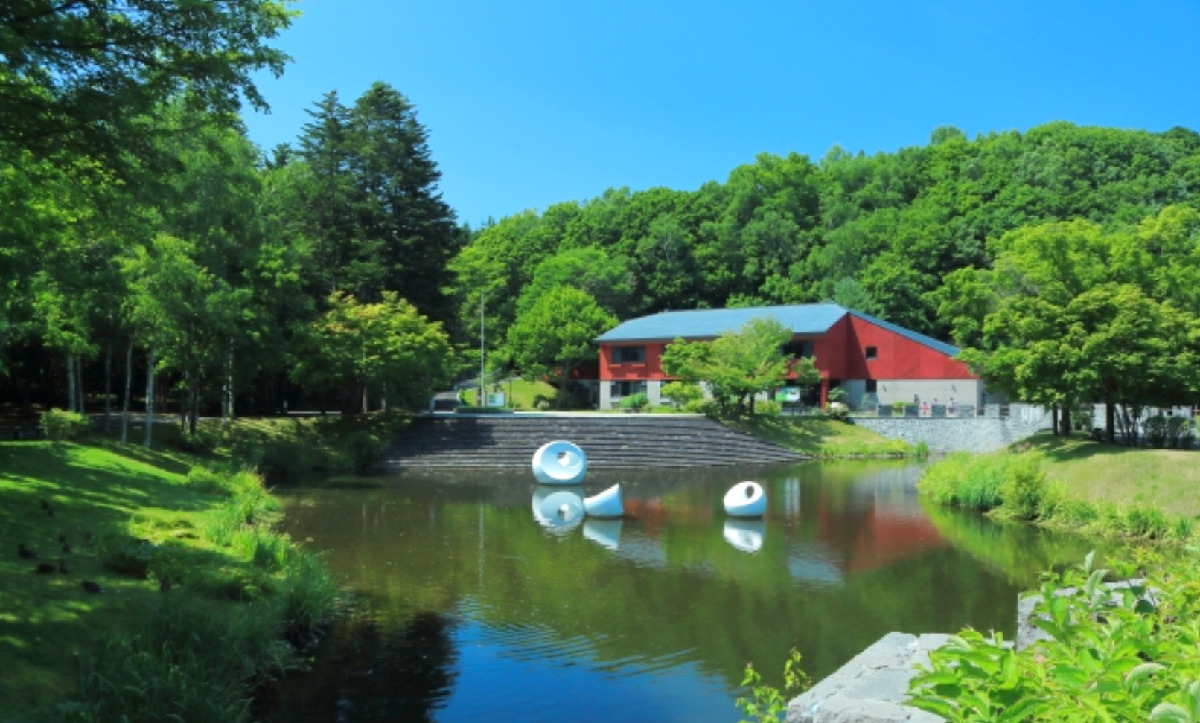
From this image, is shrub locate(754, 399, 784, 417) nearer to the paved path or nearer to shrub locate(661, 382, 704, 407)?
shrub locate(661, 382, 704, 407)

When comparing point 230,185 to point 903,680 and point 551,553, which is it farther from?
point 903,680

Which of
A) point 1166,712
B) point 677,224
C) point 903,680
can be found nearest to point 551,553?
point 903,680

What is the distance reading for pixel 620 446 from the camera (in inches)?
1363

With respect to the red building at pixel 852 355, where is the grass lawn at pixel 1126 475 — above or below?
below

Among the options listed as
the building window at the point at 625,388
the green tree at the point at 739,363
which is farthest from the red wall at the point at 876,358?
the building window at the point at 625,388

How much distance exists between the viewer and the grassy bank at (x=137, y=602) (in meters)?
7.06

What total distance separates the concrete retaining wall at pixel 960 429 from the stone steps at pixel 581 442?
6.22 m

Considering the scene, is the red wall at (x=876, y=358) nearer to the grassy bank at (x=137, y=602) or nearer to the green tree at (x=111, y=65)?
the grassy bank at (x=137, y=602)

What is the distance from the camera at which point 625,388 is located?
51281 millimetres

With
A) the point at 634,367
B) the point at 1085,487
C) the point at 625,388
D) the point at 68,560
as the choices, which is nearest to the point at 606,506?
the point at 1085,487

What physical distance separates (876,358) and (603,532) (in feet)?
101

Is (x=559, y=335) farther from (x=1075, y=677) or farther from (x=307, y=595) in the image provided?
(x=1075, y=677)

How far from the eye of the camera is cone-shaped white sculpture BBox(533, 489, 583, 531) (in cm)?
2055

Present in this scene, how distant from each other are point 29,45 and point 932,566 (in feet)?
49.5
